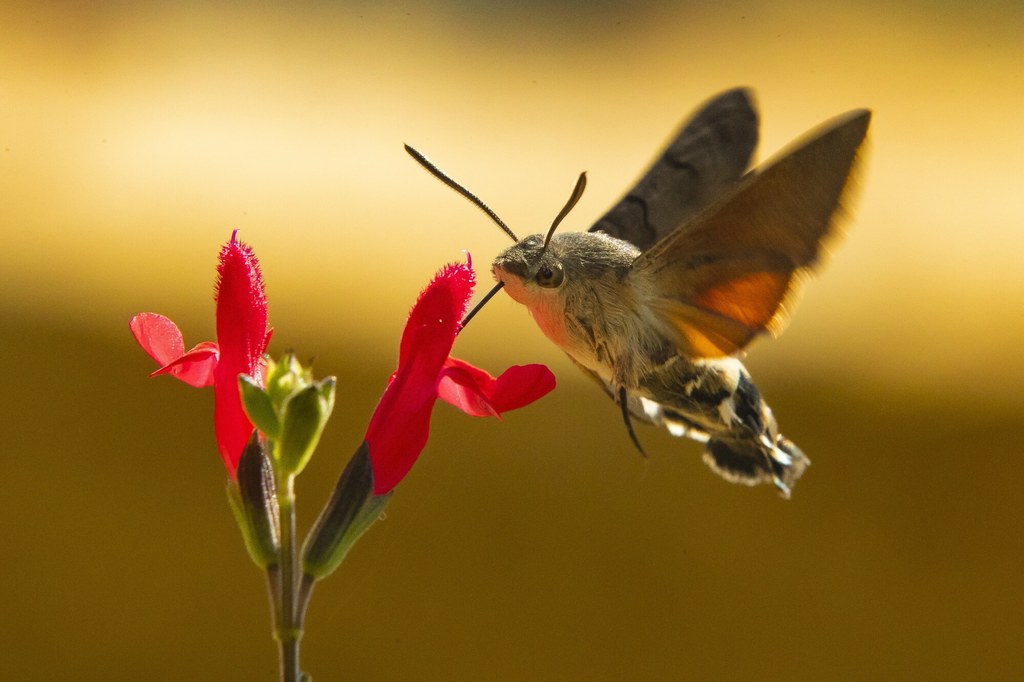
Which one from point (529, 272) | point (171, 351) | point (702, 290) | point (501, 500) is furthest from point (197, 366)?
point (501, 500)

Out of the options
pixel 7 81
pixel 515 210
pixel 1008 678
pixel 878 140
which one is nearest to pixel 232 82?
pixel 7 81

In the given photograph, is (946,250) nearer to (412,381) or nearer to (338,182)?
(338,182)

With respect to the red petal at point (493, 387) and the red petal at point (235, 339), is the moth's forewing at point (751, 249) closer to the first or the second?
the red petal at point (493, 387)

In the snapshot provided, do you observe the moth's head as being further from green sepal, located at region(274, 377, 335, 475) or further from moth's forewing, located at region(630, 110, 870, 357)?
green sepal, located at region(274, 377, 335, 475)

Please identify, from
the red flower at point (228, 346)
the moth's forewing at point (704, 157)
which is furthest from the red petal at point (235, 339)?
the moth's forewing at point (704, 157)

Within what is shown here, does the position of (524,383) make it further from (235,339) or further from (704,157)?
(704,157)

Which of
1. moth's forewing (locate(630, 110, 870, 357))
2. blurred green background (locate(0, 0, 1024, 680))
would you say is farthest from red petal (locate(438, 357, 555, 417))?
blurred green background (locate(0, 0, 1024, 680))
